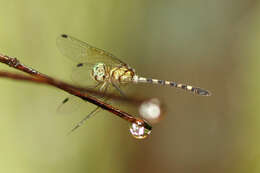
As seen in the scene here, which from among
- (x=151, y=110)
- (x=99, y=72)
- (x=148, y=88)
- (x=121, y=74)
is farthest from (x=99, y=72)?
(x=148, y=88)

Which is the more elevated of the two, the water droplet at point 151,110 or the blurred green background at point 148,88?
the blurred green background at point 148,88

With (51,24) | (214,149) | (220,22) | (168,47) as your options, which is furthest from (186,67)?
(51,24)

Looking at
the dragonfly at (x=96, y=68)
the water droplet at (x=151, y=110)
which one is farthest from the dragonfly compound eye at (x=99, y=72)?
the water droplet at (x=151, y=110)

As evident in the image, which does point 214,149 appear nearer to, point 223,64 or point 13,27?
point 223,64

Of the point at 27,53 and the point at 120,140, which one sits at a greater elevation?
the point at 27,53

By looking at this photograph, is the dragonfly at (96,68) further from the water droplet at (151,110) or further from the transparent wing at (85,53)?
the water droplet at (151,110)

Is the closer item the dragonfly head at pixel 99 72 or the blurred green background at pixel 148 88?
the dragonfly head at pixel 99 72

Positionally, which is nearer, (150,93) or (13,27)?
(13,27)
